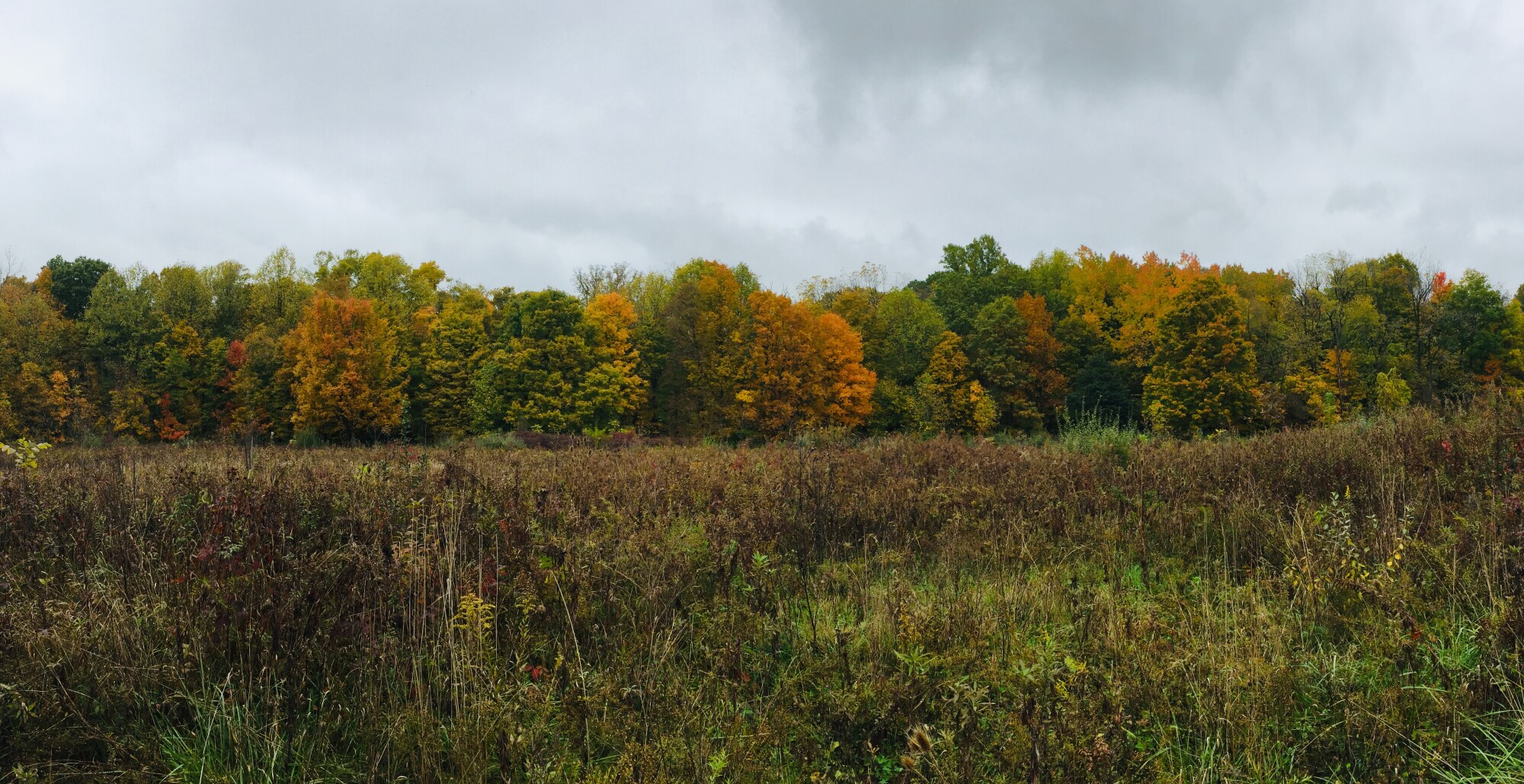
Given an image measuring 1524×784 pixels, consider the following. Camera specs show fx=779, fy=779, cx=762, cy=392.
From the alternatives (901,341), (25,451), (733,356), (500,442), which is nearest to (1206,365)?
(901,341)

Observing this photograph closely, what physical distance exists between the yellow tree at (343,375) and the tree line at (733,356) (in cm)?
14

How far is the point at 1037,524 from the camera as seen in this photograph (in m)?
7.09

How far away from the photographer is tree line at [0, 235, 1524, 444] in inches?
1588

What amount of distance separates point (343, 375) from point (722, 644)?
138 feet

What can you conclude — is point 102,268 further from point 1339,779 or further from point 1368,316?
point 1368,316

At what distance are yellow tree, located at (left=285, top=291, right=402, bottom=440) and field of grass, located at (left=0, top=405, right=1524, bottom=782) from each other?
3712 cm

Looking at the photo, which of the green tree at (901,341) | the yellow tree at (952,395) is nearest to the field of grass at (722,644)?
the yellow tree at (952,395)

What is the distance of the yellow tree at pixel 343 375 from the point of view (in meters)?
40.6

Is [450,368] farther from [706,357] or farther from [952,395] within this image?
[952,395]

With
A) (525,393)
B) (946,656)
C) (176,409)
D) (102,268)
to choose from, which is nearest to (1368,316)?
(525,393)

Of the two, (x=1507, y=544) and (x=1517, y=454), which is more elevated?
(x=1517, y=454)

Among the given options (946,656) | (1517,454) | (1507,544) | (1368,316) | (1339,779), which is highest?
(1368,316)

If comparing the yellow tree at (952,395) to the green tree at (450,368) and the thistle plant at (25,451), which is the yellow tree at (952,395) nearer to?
the green tree at (450,368)

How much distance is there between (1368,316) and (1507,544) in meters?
51.4
